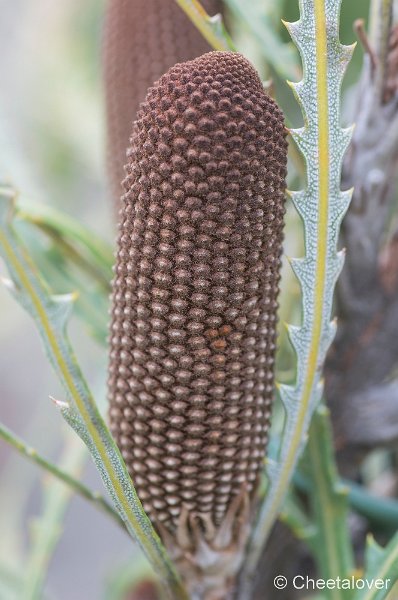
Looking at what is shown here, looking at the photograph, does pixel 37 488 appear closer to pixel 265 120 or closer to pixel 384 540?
pixel 384 540

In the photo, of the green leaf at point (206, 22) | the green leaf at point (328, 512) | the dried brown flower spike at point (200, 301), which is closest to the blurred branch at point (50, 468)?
the dried brown flower spike at point (200, 301)

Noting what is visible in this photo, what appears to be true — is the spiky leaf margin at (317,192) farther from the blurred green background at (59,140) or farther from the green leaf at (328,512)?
the blurred green background at (59,140)

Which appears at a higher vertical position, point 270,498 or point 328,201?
point 328,201

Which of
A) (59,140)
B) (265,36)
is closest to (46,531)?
(265,36)

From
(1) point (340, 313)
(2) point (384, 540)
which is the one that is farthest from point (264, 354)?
(2) point (384, 540)

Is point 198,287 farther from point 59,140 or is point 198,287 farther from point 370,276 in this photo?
point 59,140
